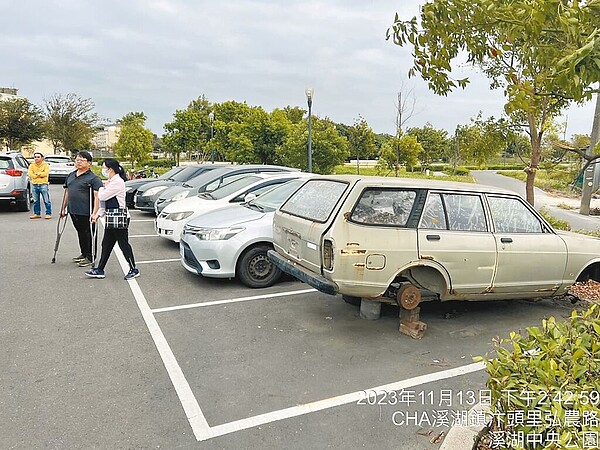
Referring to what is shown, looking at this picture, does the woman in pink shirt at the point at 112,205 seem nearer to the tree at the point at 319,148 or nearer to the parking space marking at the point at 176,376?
the parking space marking at the point at 176,376

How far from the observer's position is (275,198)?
6914 mm

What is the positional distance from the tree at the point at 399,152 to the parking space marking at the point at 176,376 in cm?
1861

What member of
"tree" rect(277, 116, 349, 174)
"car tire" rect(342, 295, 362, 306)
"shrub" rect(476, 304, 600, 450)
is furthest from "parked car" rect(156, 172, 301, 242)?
"tree" rect(277, 116, 349, 174)

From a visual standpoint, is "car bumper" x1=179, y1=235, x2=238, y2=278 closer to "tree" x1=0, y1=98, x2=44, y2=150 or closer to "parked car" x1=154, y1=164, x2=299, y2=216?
"parked car" x1=154, y1=164, x2=299, y2=216

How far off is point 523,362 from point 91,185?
21.3 ft

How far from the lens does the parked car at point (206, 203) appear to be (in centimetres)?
777

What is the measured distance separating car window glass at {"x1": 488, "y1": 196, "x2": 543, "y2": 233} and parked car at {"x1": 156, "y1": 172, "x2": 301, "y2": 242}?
12.9ft

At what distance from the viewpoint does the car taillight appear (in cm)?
420

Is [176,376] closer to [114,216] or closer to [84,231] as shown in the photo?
[114,216]

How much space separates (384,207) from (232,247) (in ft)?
7.60

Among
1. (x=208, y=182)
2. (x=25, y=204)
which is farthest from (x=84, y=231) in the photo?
(x=25, y=204)

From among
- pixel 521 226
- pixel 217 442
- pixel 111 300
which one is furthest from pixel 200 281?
pixel 521 226

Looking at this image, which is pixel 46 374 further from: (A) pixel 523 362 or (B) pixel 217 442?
(A) pixel 523 362

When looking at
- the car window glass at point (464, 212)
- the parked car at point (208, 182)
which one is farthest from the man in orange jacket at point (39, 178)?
the car window glass at point (464, 212)
